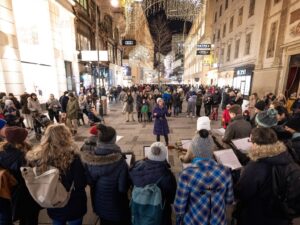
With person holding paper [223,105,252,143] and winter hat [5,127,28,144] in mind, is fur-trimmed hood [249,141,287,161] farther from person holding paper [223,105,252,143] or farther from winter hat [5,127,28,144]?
winter hat [5,127,28,144]

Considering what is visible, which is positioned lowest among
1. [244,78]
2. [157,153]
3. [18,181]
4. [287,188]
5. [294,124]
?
[18,181]

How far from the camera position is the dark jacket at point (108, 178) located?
2.05 meters

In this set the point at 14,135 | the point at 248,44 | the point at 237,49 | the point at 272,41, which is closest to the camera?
the point at 14,135

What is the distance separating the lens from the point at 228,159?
265 cm

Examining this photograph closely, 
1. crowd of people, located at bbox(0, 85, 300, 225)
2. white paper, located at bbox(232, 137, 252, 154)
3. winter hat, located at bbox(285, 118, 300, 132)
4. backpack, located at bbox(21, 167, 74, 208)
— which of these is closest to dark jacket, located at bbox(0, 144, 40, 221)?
crowd of people, located at bbox(0, 85, 300, 225)

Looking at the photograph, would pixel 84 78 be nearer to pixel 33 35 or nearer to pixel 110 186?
pixel 33 35

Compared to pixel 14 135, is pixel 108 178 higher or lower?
lower

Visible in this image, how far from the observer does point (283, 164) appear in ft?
5.75

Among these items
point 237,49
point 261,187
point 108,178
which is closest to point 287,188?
point 261,187

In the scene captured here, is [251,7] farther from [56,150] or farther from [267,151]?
[56,150]

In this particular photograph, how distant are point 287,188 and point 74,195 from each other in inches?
93.7

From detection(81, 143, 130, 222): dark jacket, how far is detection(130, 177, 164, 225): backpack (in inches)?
9.0

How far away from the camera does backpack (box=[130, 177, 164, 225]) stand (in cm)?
191

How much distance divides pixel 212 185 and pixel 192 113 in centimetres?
1004
